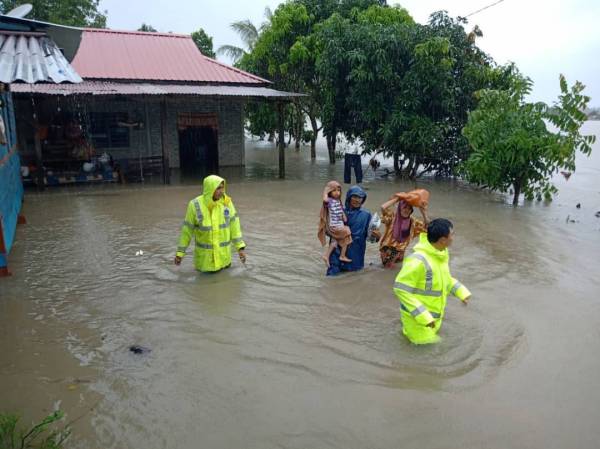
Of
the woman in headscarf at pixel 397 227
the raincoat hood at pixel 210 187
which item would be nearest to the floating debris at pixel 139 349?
the raincoat hood at pixel 210 187

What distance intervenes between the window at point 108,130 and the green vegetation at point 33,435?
13.7 meters

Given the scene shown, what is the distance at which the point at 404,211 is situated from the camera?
249 inches

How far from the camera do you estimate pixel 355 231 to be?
6367 millimetres

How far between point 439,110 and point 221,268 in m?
10.6

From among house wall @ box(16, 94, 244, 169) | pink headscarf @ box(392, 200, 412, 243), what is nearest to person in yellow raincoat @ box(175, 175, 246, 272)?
pink headscarf @ box(392, 200, 412, 243)

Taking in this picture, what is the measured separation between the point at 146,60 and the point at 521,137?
37.4 ft

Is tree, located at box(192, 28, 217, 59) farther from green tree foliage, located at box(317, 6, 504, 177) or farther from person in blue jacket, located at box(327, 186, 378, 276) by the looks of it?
person in blue jacket, located at box(327, 186, 378, 276)

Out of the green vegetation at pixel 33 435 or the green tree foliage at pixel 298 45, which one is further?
the green tree foliage at pixel 298 45

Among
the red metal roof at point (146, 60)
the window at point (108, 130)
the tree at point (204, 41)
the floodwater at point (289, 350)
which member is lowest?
the floodwater at point (289, 350)

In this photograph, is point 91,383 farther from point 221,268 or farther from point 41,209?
point 41,209

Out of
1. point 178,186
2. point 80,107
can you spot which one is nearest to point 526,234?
point 178,186

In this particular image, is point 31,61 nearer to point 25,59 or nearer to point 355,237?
point 25,59

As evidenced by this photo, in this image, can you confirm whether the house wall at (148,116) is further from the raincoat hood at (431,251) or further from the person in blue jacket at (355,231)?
the raincoat hood at (431,251)

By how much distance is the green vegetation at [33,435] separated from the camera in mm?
2941
